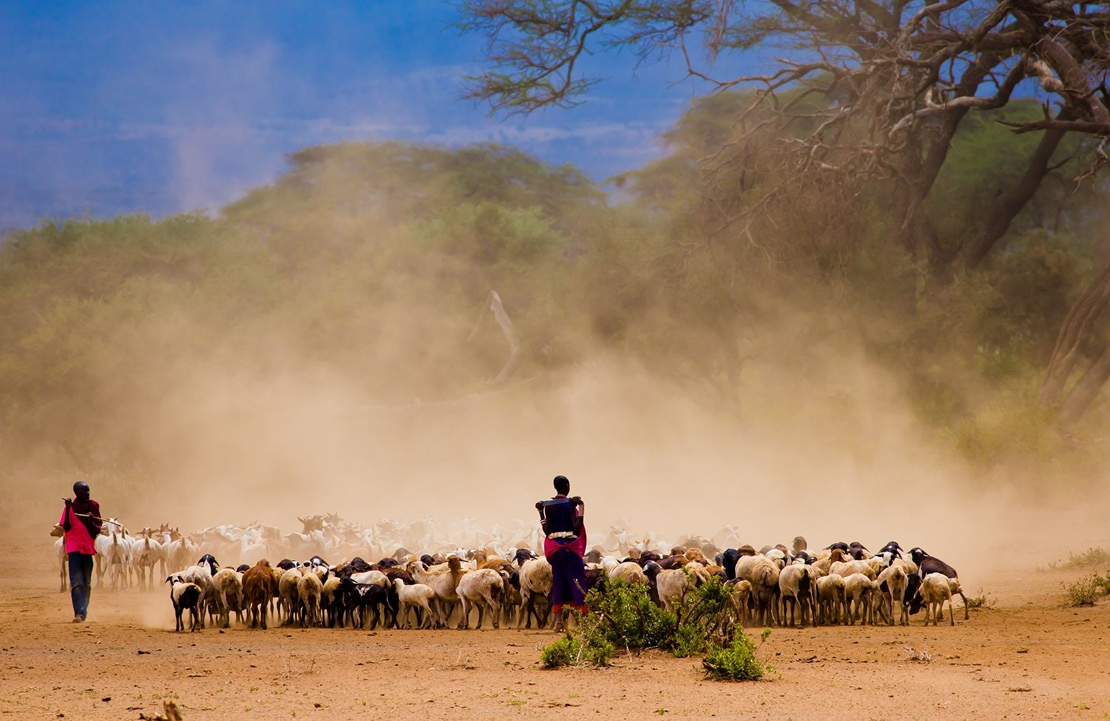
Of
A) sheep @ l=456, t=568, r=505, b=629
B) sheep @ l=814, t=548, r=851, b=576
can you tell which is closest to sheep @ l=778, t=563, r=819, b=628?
sheep @ l=814, t=548, r=851, b=576

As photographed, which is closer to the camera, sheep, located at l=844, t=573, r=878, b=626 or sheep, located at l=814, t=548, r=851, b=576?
sheep, located at l=844, t=573, r=878, b=626

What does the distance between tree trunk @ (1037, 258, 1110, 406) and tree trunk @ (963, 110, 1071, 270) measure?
4.61 metres

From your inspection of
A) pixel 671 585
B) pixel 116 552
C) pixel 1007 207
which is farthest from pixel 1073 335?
pixel 116 552

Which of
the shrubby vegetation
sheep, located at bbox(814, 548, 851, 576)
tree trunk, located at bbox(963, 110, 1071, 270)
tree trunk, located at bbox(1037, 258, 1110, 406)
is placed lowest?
the shrubby vegetation

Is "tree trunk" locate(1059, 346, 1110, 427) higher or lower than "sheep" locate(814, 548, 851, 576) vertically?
higher

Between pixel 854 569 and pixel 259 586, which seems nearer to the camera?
pixel 854 569

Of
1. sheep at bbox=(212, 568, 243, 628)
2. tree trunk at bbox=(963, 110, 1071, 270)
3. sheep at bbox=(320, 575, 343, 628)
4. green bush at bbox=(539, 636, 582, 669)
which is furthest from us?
tree trunk at bbox=(963, 110, 1071, 270)

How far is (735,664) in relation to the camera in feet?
28.4

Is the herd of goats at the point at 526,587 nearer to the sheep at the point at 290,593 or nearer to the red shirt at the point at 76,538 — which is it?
the sheep at the point at 290,593

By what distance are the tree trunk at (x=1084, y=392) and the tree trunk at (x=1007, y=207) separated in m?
5.25

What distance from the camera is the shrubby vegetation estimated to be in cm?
948

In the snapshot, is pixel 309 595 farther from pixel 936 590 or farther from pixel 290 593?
pixel 936 590

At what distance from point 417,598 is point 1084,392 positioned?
15741 mm

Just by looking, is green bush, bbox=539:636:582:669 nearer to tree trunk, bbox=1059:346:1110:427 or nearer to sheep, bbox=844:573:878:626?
sheep, bbox=844:573:878:626
